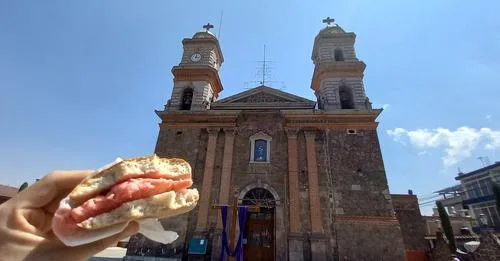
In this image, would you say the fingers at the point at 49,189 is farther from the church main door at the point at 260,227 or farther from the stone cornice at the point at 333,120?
the stone cornice at the point at 333,120

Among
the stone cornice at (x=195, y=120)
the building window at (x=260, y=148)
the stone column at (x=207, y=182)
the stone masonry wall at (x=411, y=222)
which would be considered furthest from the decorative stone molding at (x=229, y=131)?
the stone masonry wall at (x=411, y=222)

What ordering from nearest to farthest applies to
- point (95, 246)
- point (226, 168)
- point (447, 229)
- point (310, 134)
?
point (95, 246) < point (226, 168) < point (310, 134) < point (447, 229)

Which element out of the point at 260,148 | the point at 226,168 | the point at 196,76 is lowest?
the point at 226,168

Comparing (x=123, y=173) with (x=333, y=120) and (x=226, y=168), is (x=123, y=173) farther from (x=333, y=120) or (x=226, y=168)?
(x=333, y=120)

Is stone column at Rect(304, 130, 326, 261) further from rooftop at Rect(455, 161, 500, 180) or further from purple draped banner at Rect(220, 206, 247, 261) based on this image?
rooftop at Rect(455, 161, 500, 180)

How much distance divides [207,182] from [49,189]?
40.7ft

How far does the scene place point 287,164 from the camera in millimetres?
14250

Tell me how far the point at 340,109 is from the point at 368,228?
6.70 meters

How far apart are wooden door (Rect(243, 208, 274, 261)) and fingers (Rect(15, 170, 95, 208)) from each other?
12.0 meters

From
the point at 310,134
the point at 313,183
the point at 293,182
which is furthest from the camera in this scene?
the point at 310,134

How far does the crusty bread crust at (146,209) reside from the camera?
1.73m

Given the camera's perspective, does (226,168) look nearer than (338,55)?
Yes

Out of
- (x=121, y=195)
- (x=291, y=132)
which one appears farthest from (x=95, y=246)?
(x=291, y=132)

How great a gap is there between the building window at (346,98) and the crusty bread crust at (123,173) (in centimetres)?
1519
